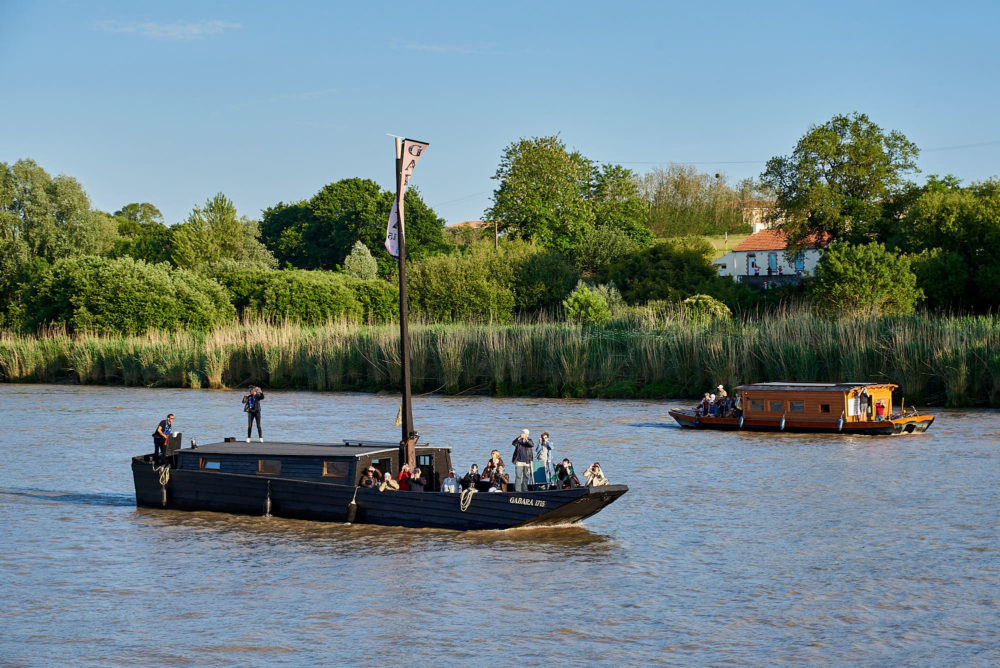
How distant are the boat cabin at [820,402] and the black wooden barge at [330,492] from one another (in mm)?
16080

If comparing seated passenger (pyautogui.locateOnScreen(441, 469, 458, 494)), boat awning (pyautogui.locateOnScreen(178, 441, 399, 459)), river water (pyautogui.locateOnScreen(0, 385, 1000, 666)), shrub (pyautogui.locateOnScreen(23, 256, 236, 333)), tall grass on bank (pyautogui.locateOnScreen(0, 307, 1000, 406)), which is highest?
shrub (pyautogui.locateOnScreen(23, 256, 236, 333))

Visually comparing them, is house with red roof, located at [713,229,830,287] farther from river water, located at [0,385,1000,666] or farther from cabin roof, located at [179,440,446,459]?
cabin roof, located at [179,440,446,459]

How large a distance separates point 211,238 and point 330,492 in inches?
3161

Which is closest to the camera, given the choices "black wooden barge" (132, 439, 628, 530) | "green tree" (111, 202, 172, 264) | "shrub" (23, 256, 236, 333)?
"black wooden barge" (132, 439, 628, 530)

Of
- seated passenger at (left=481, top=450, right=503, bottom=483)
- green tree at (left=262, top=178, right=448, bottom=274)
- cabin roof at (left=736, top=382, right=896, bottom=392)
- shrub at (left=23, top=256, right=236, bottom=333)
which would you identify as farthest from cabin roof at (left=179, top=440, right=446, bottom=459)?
green tree at (left=262, top=178, right=448, bottom=274)

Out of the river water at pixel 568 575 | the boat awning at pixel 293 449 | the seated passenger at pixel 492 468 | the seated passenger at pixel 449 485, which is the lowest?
the river water at pixel 568 575

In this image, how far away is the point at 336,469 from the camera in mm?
21016

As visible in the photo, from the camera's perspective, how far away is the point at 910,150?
3120 inches

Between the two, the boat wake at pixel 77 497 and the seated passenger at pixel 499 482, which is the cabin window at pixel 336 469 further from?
the boat wake at pixel 77 497

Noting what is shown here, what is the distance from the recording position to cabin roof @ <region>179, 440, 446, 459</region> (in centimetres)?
2142

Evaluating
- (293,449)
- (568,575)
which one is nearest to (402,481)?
(293,449)

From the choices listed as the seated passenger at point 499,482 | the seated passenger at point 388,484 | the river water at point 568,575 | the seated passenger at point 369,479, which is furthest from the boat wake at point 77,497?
the seated passenger at point 499,482

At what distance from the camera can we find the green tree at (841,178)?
77.4 metres

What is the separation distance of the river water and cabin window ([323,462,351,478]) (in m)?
1.03
